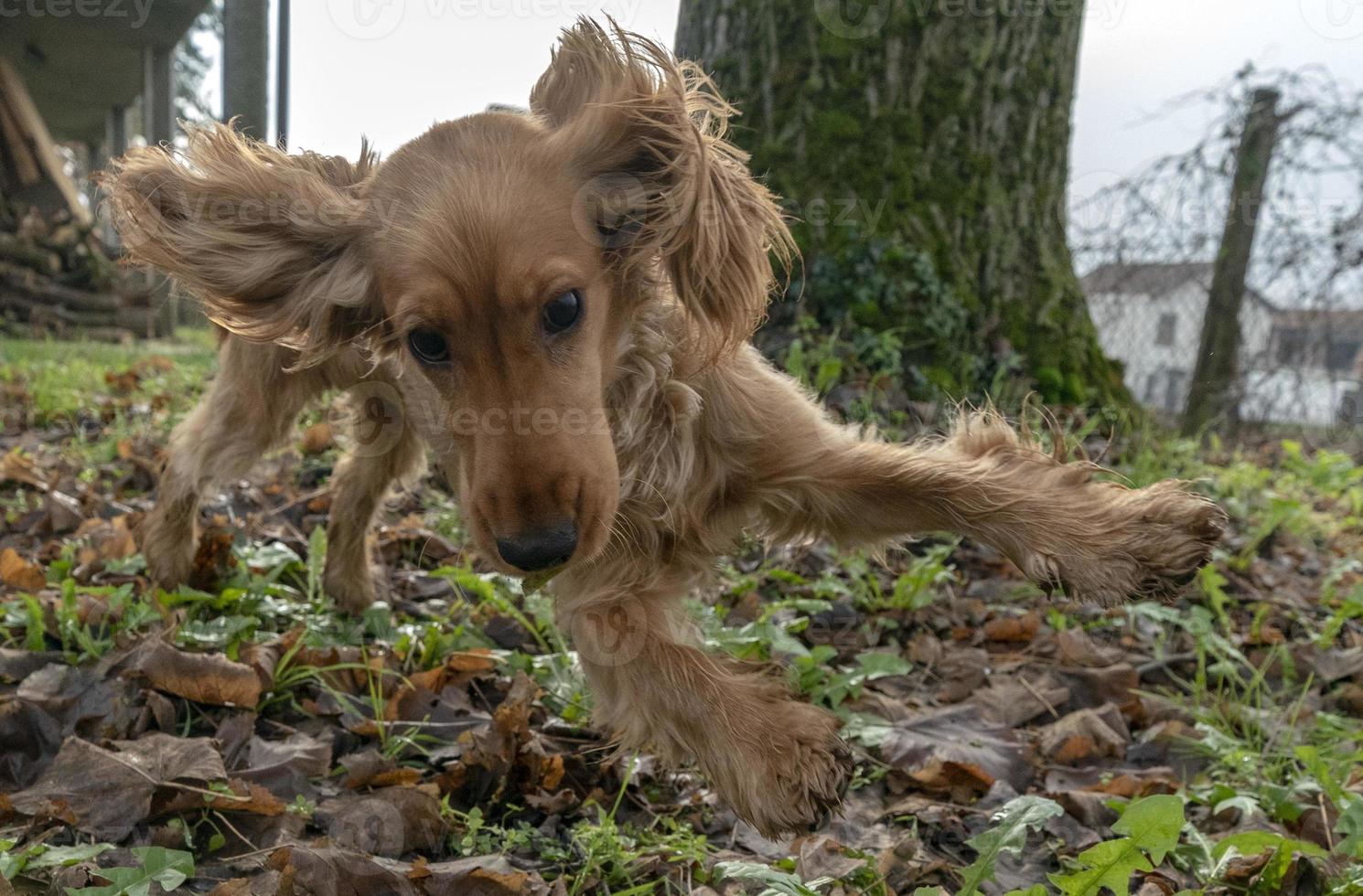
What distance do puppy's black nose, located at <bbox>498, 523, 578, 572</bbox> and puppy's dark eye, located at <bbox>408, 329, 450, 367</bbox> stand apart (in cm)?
43

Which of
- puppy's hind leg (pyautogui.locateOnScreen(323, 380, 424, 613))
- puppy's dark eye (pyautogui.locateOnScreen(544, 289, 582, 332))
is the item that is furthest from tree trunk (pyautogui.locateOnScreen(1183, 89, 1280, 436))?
puppy's dark eye (pyautogui.locateOnScreen(544, 289, 582, 332))

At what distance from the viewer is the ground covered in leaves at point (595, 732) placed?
1667mm

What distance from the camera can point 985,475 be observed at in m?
2.15

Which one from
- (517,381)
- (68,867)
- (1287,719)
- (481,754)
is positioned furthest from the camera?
(1287,719)

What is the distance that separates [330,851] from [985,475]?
1.43 m

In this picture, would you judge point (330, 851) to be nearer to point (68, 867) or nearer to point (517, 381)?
point (68, 867)

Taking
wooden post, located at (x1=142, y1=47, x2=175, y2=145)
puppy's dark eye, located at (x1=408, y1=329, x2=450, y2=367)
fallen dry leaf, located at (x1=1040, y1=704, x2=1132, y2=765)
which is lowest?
fallen dry leaf, located at (x1=1040, y1=704, x2=1132, y2=765)

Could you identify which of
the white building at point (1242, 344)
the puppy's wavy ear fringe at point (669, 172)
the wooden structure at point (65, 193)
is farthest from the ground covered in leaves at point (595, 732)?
the wooden structure at point (65, 193)

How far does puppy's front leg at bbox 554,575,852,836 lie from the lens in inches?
67.7

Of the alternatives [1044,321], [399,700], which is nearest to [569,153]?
[399,700]

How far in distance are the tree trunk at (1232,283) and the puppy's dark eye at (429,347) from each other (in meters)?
5.12

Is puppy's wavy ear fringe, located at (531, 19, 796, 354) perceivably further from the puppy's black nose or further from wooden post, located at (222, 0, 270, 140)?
wooden post, located at (222, 0, 270, 140)

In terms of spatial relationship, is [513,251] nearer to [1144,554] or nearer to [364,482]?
[1144,554]

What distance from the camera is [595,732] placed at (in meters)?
2.27
